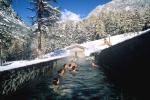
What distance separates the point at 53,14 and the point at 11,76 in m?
34.2

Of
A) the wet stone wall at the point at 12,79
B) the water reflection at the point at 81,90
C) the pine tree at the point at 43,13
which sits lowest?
the water reflection at the point at 81,90

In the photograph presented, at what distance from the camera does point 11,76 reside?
26.0ft

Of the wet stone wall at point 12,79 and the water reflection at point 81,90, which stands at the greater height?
the wet stone wall at point 12,79

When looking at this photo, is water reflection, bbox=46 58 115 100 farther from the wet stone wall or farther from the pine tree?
the pine tree

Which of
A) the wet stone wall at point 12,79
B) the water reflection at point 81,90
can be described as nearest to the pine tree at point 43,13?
the water reflection at point 81,90

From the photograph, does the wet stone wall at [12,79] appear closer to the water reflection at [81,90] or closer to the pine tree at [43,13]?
the water reflection at [81,90]

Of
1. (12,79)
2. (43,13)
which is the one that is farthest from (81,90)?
(43,13)

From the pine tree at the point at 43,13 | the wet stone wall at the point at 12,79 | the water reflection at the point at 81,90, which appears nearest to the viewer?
the wet stone wall at the point at 12,79

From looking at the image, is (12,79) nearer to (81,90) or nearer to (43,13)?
(81,90)

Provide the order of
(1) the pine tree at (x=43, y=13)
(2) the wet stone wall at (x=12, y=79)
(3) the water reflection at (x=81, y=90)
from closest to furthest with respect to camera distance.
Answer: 1. (2) the wet stone wall at (x=12, y=79)
2. (3) the water reflection at (x=81, y=90)
3. (1) the pine tree at (x=43, y=13)

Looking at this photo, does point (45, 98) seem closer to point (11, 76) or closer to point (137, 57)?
point (11, 76)

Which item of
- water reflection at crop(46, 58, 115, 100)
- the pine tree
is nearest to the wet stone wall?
water reflection at crop(46, 58, 115, 100)

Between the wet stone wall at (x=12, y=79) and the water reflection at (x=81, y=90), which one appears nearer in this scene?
the wet stone wall at (x=12, y=79)

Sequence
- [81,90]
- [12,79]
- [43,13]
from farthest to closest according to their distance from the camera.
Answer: [43,13], [81,90], [12,79]
